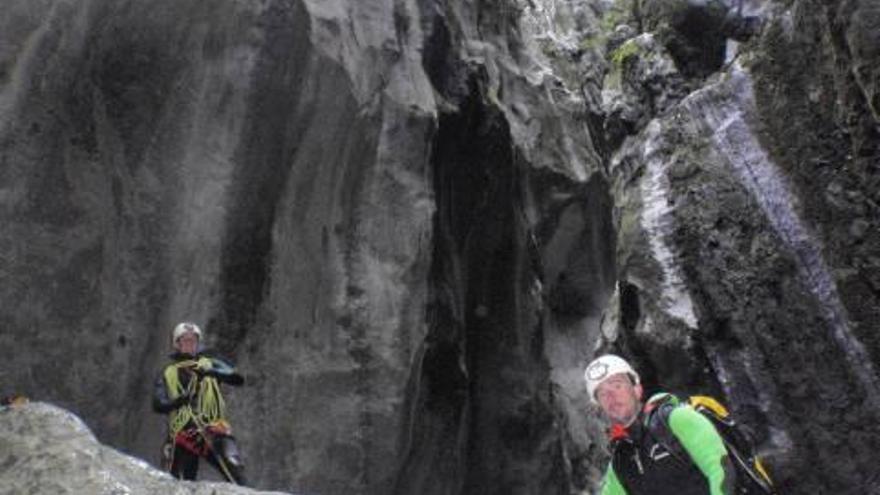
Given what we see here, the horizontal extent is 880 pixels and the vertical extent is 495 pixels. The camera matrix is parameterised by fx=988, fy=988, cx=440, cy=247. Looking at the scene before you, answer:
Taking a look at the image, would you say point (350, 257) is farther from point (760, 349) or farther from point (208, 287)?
point (760, 349)

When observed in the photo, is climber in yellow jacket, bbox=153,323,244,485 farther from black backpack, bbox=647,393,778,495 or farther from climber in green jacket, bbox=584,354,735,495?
black backpack, bbox=647,393,778,495

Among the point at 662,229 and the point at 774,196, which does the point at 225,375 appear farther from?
the point at 774,196

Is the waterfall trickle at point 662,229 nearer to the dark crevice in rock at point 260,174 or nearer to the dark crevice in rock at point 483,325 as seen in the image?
the dark crevice in rock at point 483,325

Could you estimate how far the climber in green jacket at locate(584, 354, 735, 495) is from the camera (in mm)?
6219

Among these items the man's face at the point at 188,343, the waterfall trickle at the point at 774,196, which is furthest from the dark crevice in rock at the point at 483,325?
the man's face at the point at 188,343

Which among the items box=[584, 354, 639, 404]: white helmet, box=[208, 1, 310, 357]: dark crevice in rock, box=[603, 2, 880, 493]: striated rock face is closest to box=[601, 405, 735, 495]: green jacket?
box=[584, 354, 639, 404]: white helmet

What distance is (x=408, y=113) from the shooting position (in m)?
17.0

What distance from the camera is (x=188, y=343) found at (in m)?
12.3

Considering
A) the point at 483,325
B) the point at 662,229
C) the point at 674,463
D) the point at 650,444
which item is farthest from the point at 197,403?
the point at 483,325

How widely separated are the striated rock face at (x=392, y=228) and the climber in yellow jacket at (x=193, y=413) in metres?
1.88

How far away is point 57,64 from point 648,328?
29.5 feet

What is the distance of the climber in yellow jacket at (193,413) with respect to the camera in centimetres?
1212

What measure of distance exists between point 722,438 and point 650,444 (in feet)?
1.57

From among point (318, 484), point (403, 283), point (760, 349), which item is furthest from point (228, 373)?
point (760, 349)
